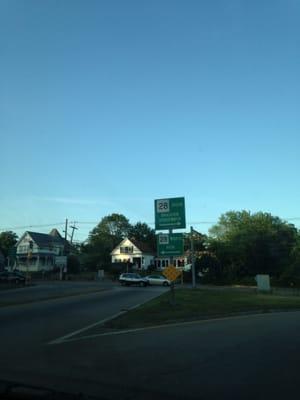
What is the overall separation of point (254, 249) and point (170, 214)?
47813 millimetres

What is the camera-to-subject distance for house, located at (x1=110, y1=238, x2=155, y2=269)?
89.6 m

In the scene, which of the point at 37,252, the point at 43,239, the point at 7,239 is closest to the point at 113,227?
the point at 7,239

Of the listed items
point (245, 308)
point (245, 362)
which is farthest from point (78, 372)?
point (245, 308)

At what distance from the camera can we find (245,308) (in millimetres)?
20094

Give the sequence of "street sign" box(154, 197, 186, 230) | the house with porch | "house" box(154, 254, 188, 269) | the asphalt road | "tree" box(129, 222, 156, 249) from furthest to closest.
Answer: "tree" box(129, 222, 156, 249), the house with porch, "house" box(154, 254, 188, 269), the asphalt road, "street sign" box(154, 197, 186, 230)

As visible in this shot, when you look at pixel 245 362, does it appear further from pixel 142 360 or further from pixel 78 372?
pixel 78 372

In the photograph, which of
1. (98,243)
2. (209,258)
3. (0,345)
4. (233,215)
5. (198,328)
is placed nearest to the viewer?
(0,345)

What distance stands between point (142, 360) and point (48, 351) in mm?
2276

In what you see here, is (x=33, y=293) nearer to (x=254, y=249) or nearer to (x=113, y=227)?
(x=254, y=249)

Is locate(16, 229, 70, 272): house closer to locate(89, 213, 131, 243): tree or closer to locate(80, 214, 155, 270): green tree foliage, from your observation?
locate(80, 214, 155, 270): green tree foliage

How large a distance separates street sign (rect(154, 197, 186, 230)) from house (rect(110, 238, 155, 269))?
6537 cm

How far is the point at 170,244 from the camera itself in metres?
22.9

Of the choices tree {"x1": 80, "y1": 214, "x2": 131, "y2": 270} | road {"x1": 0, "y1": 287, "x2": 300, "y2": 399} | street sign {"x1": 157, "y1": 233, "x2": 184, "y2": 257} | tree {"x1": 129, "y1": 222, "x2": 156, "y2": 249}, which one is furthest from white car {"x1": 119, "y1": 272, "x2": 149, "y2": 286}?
tree {"x1": 129, "y1": 222, "x2": 156, "y2": 249}

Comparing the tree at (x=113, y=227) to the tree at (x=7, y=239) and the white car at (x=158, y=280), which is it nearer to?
the tree at (x=7, y=239)
